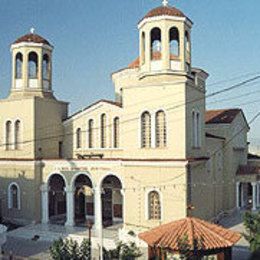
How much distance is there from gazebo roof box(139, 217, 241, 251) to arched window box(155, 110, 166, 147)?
6116mm

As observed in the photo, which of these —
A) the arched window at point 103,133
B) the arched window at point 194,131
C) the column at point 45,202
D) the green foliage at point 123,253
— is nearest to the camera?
the green foliage at point 123,253

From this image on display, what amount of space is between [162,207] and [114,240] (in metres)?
3.00

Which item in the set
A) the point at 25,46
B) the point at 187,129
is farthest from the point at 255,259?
the point at 25,46

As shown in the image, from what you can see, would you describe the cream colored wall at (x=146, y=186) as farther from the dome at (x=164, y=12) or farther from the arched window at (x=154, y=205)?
the dome at (x=164, y=12)

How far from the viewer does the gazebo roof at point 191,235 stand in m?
16.6

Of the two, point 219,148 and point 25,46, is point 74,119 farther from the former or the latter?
point 219,148

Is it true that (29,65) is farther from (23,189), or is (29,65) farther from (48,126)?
(23,189)

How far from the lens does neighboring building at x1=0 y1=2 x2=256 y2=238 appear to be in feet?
74.5

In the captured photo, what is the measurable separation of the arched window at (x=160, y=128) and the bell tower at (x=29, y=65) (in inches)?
341

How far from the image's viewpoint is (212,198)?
1079 inches

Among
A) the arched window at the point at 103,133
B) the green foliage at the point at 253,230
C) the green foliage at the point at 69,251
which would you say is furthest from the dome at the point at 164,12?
the green foliage at the point at 69,251

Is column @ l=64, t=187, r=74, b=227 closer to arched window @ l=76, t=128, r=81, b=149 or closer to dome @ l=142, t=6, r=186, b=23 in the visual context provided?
arched window @ l=76, t=128, r=81, b=149

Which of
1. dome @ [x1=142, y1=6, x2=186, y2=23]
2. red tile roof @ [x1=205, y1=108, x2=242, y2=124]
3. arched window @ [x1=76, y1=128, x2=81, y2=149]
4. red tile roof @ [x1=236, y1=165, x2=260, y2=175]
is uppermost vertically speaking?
dome @ [x1=142, y1=6, x2=186, y2=23]

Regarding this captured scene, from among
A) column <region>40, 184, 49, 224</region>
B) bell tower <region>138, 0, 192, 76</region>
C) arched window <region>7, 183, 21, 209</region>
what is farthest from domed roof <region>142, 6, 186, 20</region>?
arched window <region>7, 183, 21, 209</region>
